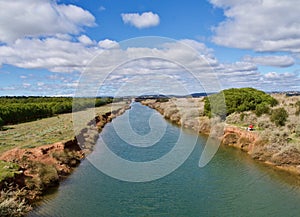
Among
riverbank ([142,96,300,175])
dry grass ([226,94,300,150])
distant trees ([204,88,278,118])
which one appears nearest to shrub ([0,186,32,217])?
riverbank ([142,96,300,175])

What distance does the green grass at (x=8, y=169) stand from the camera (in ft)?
56.2

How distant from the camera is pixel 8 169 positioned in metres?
18.4

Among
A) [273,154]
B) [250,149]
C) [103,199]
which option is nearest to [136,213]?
[103,199]

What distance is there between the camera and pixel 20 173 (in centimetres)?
1817

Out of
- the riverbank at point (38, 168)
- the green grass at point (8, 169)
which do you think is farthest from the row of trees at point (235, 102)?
the green grass at point (8, 169)

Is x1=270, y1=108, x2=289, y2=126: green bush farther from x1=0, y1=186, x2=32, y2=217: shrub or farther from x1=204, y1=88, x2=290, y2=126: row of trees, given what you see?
x1=0, y1=186, x2=32, y2=217: shrub

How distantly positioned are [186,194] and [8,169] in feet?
36.3

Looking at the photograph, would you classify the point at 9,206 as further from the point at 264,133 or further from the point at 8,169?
the point at 264,133

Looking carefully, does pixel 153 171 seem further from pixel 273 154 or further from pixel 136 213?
pixel 273 154

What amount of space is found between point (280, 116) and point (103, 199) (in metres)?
23.8

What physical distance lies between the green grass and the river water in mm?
2568

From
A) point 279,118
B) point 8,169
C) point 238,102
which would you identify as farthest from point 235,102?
point 8,169

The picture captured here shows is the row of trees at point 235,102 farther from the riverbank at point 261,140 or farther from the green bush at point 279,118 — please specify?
the green bush at point 279,118

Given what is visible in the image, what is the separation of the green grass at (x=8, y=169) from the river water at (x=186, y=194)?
257 cm
